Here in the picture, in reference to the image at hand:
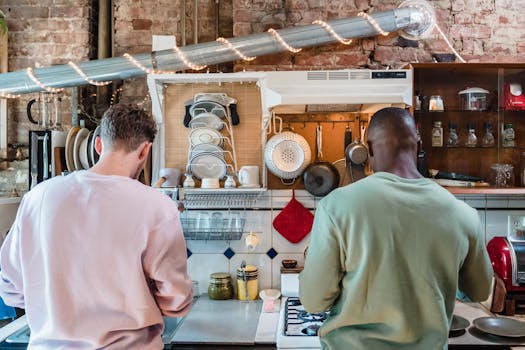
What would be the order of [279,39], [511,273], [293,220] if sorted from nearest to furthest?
1. [511,273]
2. [279,39]
3. [293,220]

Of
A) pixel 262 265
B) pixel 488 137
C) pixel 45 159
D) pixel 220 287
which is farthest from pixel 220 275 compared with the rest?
pixel 488 137

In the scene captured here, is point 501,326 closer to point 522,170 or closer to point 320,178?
point 522,170

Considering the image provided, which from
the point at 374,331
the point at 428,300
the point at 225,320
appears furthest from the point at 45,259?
the point at 225,320

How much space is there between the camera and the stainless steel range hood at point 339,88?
8.55ft

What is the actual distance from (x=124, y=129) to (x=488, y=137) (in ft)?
7.30

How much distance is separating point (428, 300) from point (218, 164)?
1.77m

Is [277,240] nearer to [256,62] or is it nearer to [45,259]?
[256,62]

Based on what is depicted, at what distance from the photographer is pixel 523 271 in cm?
261

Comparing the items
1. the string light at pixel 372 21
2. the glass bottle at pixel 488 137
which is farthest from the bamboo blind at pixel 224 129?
the glass bottle at pixel 488 137

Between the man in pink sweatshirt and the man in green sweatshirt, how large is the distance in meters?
0.50

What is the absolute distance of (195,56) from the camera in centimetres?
282

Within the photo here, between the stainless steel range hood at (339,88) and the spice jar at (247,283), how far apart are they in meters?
1.02

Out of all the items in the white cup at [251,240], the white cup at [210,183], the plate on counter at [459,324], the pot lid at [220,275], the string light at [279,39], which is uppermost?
the string light at [279,39]

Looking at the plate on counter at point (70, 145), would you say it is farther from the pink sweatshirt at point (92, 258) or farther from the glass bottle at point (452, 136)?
the glass bottle at point (452, 136)
